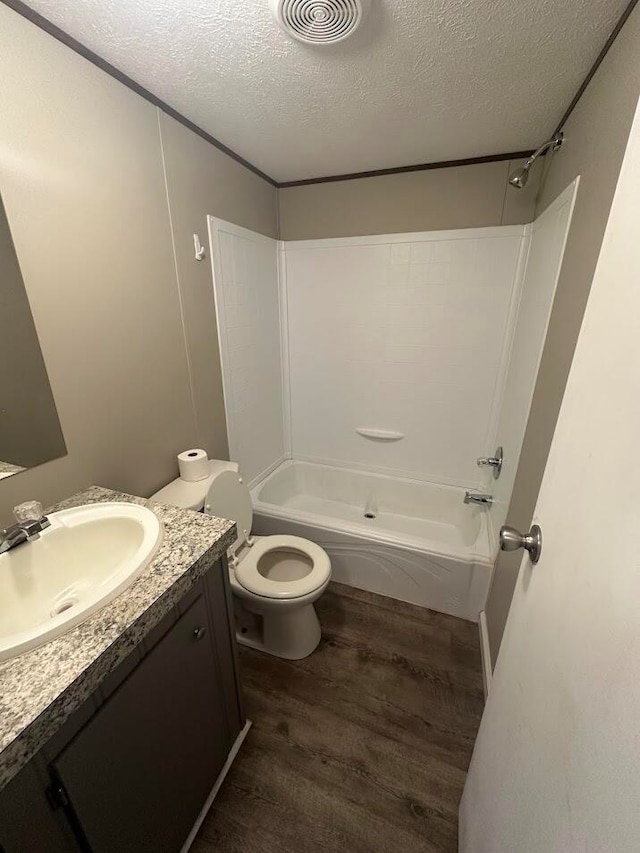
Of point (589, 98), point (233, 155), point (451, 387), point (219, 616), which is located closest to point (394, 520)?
point (451, 387)

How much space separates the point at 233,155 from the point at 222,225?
353mm

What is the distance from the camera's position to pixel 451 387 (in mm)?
2145

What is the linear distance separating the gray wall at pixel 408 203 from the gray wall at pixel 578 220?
0.32 m

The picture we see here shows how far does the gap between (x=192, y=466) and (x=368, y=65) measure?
5.00 ft

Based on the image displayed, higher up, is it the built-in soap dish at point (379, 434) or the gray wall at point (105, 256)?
the gray wall at point (105, 256)

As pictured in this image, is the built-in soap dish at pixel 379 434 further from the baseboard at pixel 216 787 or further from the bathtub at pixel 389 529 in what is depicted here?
the baseboard at pixel 216 787

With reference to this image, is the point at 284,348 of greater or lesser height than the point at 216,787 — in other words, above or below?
above

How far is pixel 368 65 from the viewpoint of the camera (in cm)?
106

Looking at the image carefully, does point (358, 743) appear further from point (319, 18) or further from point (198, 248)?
point (319, 18)

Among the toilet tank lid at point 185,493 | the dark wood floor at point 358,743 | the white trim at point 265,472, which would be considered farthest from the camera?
the white trim at point 265,472

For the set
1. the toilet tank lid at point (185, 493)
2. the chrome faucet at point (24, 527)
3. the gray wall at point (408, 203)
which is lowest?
the toilet tank lid at point (185, 493)

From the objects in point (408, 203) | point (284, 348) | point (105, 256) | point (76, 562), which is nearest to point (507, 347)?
point (408, 203)

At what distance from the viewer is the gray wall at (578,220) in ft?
2.82

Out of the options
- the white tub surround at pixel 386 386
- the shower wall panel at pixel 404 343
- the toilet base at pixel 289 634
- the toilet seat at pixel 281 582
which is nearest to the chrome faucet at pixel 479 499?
the white tub surround at pixel 386 386
